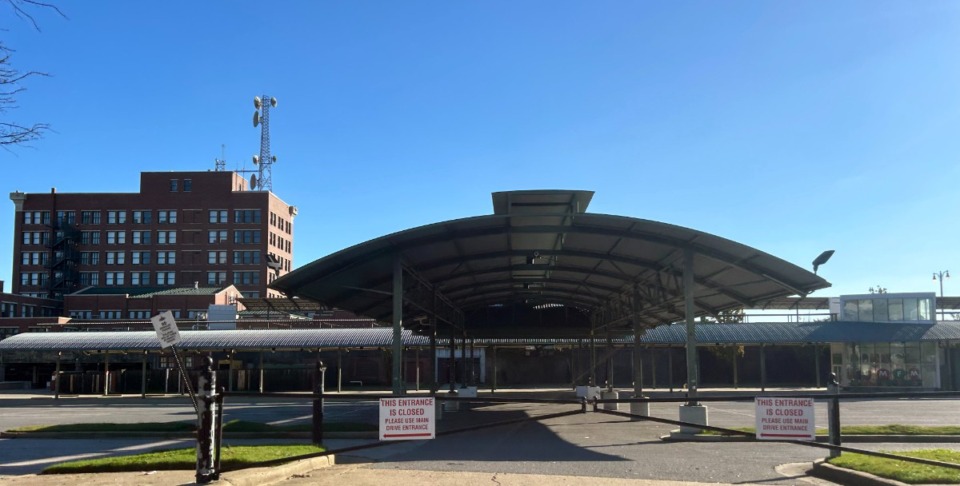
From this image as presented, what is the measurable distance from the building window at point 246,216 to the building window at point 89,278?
62.2 ft

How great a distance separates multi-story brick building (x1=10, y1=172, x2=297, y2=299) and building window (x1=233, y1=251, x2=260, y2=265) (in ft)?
0.41

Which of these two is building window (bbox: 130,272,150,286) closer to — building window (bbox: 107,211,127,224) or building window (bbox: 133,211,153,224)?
building window (bbox: 133,211,153,224)

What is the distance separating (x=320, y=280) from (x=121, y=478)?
29.2 feet

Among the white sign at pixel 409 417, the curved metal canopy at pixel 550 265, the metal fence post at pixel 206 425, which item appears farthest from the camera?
the curved metal canopy at pixel 550 265

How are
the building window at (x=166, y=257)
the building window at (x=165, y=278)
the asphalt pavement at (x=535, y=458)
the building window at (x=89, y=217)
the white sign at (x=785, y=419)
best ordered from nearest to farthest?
the white sign at (x=785, y=419) → the asphalt pavement at (x=535, y=458) → the building window at (x=165, y=278) → the building window at (x=166, y=257) → the building window at (x=89, y=217)

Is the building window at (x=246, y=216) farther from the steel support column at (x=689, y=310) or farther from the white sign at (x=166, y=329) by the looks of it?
the white sign at (x=166, y=329)

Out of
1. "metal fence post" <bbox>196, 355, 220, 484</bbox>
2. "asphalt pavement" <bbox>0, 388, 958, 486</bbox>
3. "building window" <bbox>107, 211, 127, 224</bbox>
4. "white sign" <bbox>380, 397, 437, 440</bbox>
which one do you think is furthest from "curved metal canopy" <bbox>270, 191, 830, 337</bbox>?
"building window" <bbox>107, 211, 127, 224</bbox>

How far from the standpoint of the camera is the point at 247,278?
10069 centimetres

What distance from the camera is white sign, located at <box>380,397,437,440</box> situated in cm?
905

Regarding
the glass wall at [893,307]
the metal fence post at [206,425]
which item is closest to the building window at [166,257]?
the glass wall at [893,307]

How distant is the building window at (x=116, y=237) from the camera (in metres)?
101

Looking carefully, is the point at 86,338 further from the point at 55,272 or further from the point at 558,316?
the point at 55,272

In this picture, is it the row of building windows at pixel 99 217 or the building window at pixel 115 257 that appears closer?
the row of building windows at pixel 99 217

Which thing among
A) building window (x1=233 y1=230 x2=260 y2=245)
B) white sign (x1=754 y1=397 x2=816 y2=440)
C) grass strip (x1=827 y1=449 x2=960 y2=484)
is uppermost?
building window (x1=233 y1=230 x2=260 y2=245)
